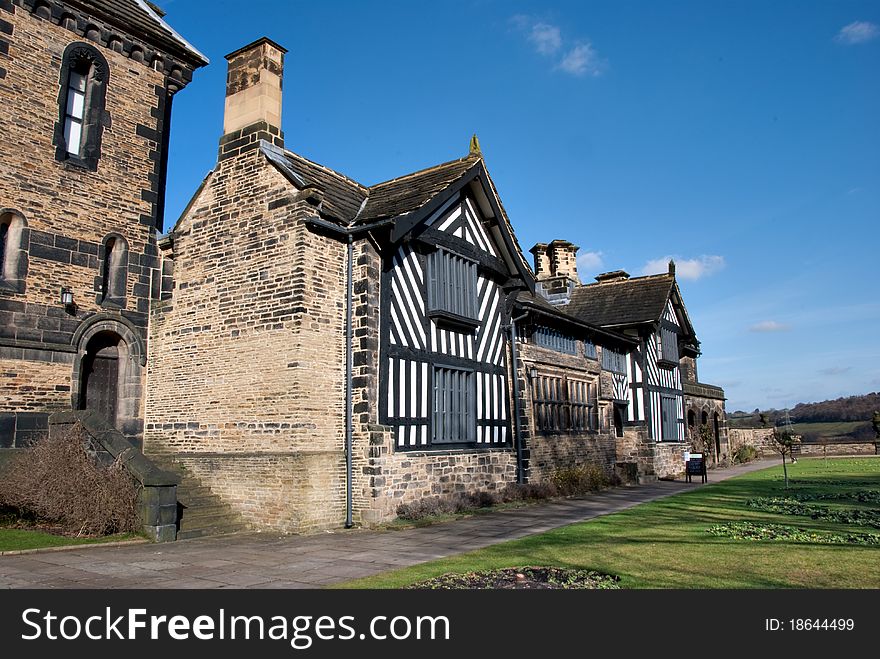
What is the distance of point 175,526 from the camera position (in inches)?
410

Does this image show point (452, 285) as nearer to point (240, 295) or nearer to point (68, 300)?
point (240, 295)

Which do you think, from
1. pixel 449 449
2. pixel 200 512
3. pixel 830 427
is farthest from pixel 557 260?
pixel 830 427

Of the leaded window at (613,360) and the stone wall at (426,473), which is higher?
the leaded window at (613,360)

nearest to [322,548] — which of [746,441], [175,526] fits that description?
[175,526]

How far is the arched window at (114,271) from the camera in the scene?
14.1 m

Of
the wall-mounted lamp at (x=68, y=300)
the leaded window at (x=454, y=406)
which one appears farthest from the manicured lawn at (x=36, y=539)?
the leaded window at (x=454, y=406)

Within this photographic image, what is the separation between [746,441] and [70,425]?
39.1 metres

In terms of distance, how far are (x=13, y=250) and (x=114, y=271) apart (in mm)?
2055

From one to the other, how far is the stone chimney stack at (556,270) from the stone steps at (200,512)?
20.6 metres

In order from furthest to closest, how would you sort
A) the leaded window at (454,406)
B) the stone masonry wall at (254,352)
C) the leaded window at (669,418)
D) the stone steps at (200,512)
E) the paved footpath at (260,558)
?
the leaded window at (669,418) → the leaded window at (454,406) → the stone masonry wall at (254,352) → the stone steps at (200,512) → the paved footpath at (260,558)

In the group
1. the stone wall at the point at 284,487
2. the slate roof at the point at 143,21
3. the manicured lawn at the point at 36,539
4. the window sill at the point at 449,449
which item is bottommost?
the manicured lawn at the point at 36,539

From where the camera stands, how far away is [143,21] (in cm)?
1534

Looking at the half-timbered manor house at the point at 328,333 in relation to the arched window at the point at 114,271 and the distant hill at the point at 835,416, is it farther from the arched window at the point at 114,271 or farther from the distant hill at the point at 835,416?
the distant hill at the point at 835,416
